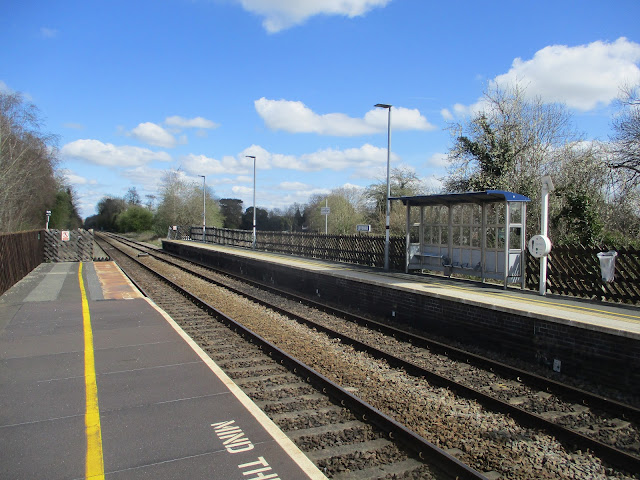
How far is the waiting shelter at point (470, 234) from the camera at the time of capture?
12.2 meters

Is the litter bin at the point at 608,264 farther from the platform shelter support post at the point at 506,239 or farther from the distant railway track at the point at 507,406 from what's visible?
the distant railway track at the point at 507,406

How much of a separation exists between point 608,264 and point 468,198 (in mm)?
3907

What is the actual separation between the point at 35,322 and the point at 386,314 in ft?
25.1

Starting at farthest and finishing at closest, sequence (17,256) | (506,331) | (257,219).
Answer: (257,219), (17,256), (506,331)

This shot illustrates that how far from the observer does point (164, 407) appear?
17.1 ft

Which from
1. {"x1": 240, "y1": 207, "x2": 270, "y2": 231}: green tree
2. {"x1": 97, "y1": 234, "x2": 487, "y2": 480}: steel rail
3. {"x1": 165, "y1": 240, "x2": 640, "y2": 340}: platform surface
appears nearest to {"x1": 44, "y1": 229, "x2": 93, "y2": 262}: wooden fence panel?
{"x1": 165, "y1": 240, "x2": 640, "y2": 340}: platform surface

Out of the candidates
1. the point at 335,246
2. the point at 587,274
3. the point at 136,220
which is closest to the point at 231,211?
the point at 136,220

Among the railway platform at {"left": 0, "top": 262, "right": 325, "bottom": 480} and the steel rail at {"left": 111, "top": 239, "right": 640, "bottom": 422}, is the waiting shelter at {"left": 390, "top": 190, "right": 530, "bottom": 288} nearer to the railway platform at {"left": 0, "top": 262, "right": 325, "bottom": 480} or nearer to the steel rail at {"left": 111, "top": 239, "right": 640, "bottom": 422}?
the steel rail at {"left": 111, "top": 239, "right": 640, "bottom": 422}

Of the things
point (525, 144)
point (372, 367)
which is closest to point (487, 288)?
point (372, 367)

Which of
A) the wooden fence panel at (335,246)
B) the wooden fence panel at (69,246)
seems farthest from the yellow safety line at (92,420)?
the wooden fence panel at (69,246)

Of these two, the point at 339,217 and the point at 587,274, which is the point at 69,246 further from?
the point at 339,217

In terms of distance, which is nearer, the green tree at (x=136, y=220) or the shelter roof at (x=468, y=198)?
the shelter roof at (x=468, y=198)

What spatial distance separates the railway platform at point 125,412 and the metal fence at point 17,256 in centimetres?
506

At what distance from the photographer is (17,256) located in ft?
52.9
